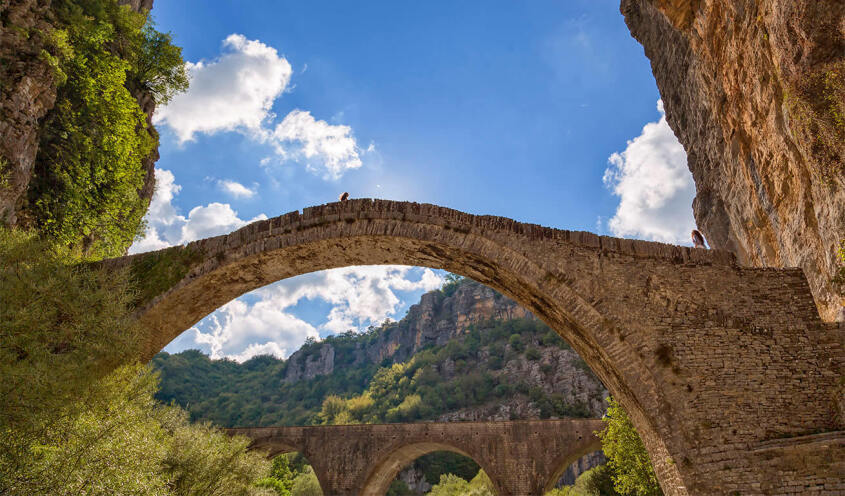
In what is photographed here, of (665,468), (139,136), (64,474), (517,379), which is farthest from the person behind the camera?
(517,379)

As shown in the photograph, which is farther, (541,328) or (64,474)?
(541,328)

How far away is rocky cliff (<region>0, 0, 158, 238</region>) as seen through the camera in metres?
11.1

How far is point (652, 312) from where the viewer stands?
26.4 ft

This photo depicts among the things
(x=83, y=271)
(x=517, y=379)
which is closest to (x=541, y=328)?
(x=517, y=379)

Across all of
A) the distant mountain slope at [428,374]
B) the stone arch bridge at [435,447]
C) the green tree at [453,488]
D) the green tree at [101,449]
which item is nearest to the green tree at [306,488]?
the stone arch bridge at [435,447]

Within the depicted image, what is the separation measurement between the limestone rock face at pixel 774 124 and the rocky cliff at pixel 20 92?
15920mm

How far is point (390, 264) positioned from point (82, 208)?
935 centimetres

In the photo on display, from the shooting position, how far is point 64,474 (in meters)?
6.66

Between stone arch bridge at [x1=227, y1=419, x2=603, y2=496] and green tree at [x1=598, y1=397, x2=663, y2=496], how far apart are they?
8.20 metres

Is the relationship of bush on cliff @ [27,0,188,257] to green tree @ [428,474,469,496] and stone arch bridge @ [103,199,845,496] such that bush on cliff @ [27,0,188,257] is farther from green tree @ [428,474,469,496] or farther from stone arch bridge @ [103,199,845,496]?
green tree @ [428,474,469,496]

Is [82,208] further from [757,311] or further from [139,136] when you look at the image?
[757,311]

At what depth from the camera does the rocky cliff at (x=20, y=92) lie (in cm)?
1111


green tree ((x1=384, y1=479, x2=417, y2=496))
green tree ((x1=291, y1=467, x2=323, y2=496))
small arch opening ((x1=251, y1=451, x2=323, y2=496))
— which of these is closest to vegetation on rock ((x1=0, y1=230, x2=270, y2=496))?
small arch opening ((x1=251, y1=451, x2=323, y2=496))

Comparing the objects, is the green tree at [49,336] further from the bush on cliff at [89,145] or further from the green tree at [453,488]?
the green tree at [453,488]
